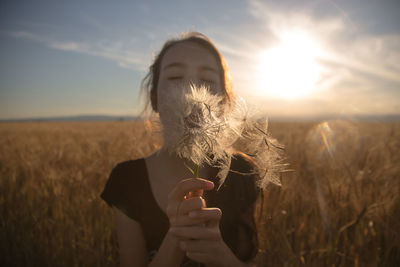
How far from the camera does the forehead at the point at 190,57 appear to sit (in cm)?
146

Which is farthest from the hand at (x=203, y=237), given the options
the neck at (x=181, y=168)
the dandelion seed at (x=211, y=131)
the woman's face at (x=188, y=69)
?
the woman's face at (x=188, y=69)

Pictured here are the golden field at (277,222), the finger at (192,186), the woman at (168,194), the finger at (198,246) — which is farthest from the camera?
the golden field at (277,222)

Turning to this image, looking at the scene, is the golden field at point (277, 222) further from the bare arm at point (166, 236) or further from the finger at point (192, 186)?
the finger at point (192, 186)

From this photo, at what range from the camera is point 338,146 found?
3.86 m

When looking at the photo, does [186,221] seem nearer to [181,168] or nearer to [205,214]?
[205,214]

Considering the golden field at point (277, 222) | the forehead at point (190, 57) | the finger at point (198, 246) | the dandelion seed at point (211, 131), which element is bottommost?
the golden field at point (277, 222)

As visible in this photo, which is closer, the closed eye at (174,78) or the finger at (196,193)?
the finger at (196,193)

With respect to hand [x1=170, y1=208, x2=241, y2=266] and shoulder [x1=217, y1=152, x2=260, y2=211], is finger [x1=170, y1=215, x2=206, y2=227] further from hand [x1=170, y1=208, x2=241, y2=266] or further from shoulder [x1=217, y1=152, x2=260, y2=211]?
shoulder [x1=217, y1=152, x2=260, y2=211]

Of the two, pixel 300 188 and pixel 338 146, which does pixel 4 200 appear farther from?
pixel 338 146

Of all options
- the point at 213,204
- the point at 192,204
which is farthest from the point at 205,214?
the point at 213,204

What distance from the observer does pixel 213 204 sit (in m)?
1.40

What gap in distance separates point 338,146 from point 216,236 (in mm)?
3760

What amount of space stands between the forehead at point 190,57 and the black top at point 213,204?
2.12 feet

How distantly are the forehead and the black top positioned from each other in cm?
65
